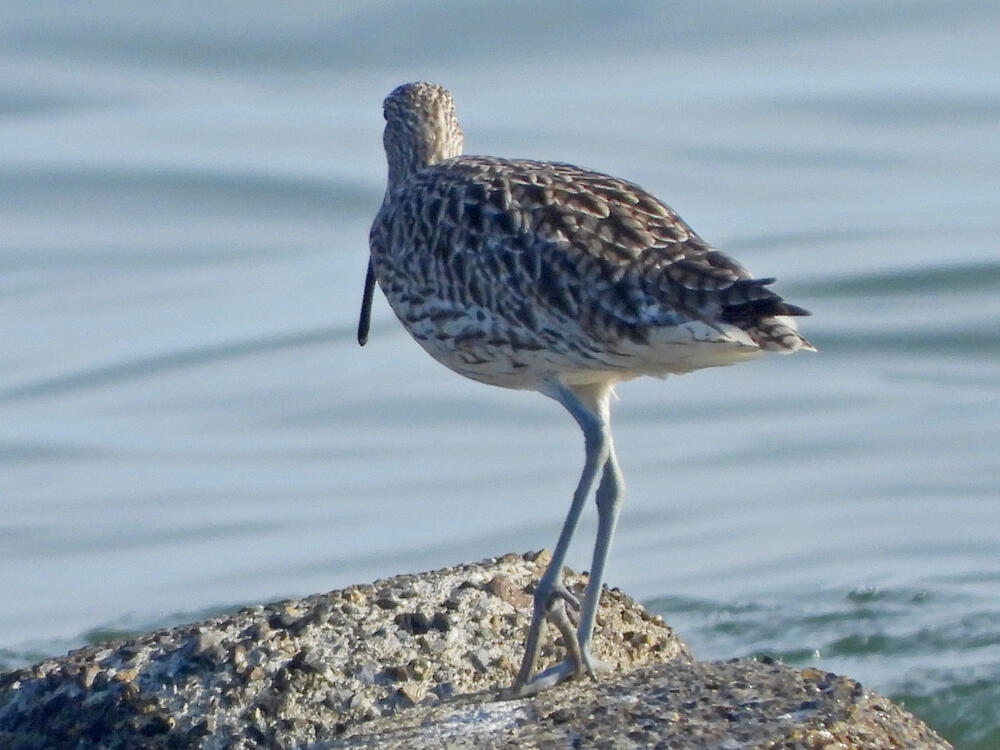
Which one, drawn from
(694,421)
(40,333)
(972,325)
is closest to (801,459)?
(694,421)

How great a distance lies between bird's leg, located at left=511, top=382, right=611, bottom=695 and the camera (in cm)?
792

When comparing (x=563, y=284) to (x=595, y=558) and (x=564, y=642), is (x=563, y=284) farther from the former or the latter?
(x=564, y=642)

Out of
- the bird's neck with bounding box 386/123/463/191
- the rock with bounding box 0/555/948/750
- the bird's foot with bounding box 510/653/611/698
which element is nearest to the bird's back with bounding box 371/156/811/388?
the rock with bounding box 0/555/948/750

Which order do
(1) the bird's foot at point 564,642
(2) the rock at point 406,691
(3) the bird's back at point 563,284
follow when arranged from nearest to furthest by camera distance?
(2) the rock at point 406,691 → (1) the bird's foot at point 564,642 → (3) the bird's back at point 563,284

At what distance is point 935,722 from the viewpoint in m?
10.5

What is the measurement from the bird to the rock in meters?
0.28

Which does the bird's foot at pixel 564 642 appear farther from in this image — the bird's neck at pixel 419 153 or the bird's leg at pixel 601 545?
the bird's neck at pixel 419 153

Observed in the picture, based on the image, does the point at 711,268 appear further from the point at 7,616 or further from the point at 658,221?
the point at 7,616

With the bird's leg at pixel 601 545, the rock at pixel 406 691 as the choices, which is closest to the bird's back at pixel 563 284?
the bird's leg at pixel 601 545

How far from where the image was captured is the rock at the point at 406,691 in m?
7.06

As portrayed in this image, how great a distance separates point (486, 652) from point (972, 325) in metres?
10.6

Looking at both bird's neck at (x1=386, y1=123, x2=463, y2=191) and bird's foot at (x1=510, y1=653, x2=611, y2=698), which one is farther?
bird's neck at (x1=386, y1=123, x2=463, y2=191)

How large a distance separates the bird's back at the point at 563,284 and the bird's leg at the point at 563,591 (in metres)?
0.17

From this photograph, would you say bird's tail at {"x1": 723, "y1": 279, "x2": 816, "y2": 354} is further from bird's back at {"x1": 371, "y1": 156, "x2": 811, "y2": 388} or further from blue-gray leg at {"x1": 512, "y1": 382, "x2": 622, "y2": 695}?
blue-gray leg at {"x1": 512, "y1": 382, "x2": 622, "y2": 695}
